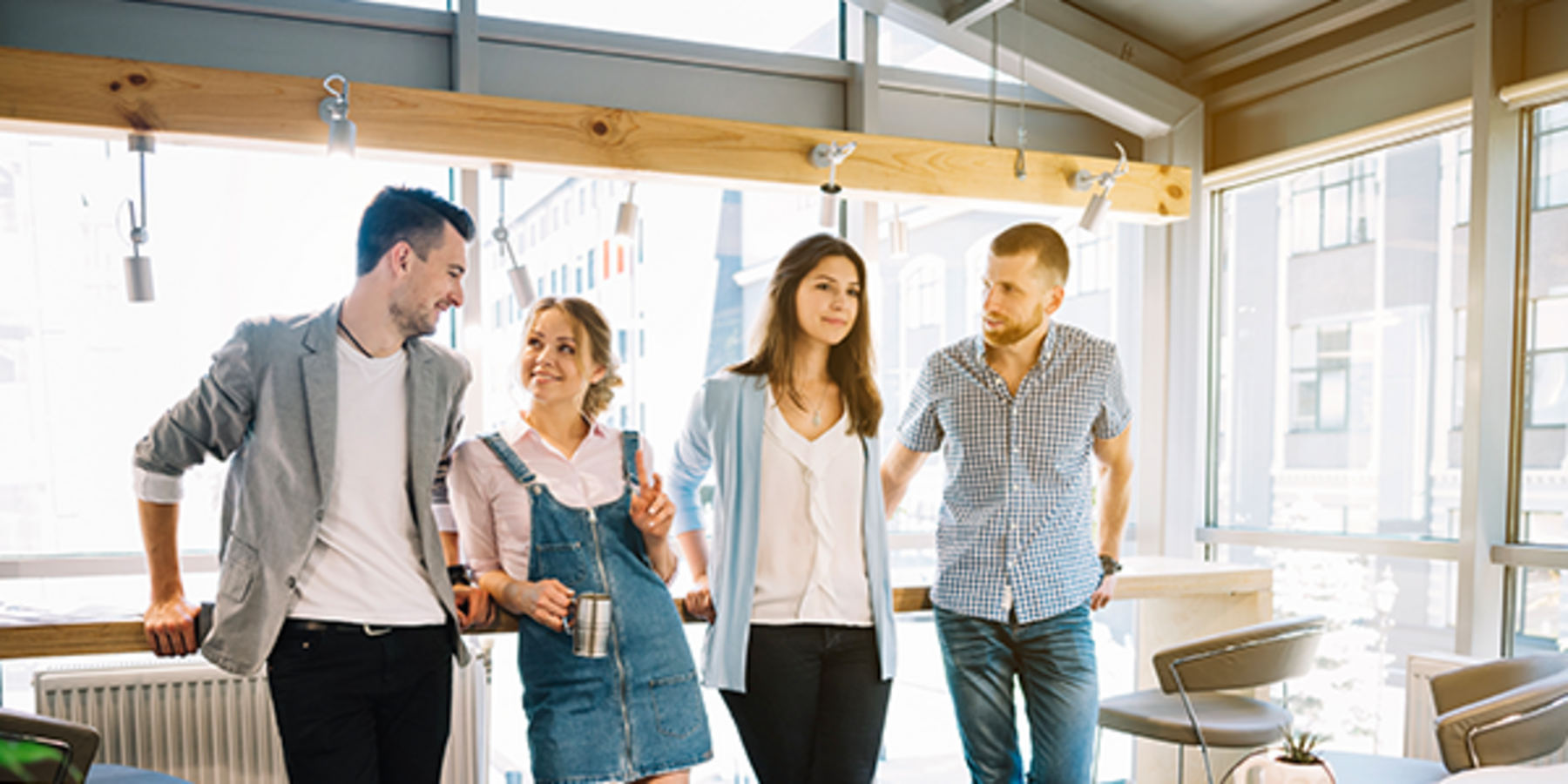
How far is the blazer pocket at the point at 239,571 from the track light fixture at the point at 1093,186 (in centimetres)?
241

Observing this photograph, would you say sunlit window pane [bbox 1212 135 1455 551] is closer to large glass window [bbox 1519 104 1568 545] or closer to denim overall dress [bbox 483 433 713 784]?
large glass window [bbox 1519 104 1568 545]

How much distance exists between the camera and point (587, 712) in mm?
1962

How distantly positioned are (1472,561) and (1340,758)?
1.09 metres

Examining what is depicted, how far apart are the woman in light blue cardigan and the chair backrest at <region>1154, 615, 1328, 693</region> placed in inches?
30.6

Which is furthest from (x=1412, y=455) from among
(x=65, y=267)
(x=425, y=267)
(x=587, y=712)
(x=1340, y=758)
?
(x=65, y=267)

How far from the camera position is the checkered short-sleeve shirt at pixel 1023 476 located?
236 cm

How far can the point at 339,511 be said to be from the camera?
1.86 m

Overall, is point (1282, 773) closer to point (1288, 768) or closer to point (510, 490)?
point (1288, 768)

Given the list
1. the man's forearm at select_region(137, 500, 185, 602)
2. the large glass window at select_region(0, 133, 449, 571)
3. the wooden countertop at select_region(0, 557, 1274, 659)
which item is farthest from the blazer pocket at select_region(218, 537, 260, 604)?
the large glass window at select_region(0, 133, 449, 571)

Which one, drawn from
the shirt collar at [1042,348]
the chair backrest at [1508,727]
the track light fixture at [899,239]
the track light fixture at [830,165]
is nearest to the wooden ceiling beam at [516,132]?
the track light fixture at [830,165]

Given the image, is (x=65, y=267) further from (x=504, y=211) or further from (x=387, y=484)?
(x=387, y=484)

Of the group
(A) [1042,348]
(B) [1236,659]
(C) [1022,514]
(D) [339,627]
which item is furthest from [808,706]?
(B) [1236,659]

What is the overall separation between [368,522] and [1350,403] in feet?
10.4

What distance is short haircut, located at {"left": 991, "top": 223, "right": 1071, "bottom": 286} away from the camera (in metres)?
2.45
